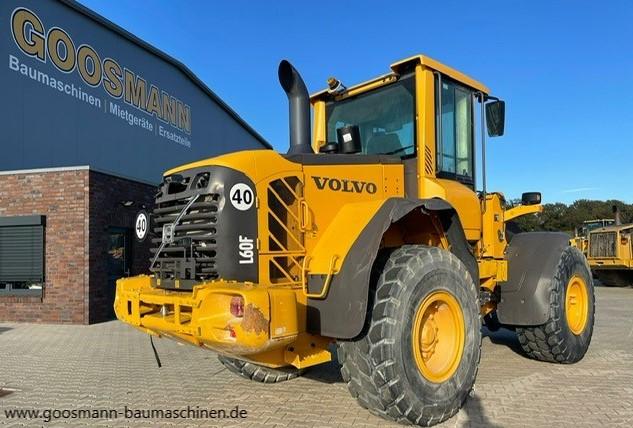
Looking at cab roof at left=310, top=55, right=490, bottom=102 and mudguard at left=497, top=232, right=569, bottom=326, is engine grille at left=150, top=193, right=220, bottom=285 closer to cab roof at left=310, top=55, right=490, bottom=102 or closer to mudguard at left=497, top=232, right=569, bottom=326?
cab roof at left=310, top=55, right=490, bottom=102

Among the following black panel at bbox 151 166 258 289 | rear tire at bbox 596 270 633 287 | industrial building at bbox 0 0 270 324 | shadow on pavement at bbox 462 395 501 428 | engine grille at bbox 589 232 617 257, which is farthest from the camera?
rear tire at bbox 596 270 633 287

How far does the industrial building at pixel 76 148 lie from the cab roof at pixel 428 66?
747cm

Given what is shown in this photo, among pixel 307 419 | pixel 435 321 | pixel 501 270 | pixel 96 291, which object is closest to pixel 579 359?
pixel 501 270

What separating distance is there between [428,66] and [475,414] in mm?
3224

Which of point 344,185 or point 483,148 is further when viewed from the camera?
point 483,148

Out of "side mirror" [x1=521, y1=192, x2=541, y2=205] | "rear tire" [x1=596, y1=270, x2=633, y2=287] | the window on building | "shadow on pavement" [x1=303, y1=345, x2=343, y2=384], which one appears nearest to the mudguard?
"side mirror" [x1=521, y1=192, x2=541, y2=205]

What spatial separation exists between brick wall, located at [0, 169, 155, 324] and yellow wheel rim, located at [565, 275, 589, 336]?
902cm

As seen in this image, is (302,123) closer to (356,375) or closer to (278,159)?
(278,159)

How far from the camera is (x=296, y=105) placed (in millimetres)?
5273

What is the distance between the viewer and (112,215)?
1231 cm

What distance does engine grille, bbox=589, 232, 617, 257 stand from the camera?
20156 mm

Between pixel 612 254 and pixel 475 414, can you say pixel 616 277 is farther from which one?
pixel 475 414

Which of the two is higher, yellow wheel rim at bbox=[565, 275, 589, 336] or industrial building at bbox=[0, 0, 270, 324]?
industrial building at bbox=[0, 0, 270, 324]

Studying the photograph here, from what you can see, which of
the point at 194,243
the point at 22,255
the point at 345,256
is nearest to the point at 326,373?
the point at 345,256
